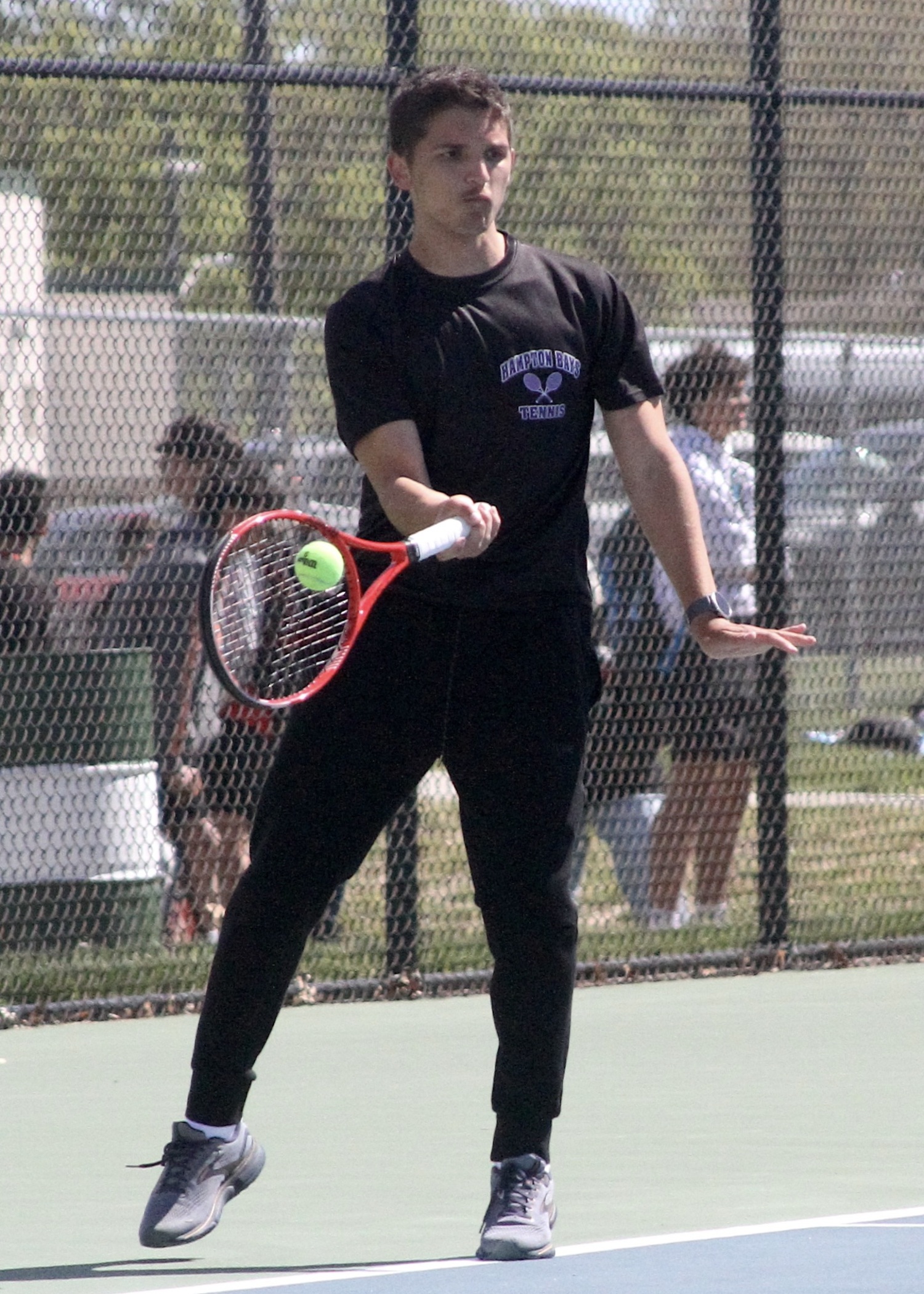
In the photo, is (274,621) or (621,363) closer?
(621,363)

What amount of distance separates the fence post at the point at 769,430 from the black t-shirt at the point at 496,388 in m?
3.20

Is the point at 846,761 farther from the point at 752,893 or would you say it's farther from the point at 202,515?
the point at 202,515

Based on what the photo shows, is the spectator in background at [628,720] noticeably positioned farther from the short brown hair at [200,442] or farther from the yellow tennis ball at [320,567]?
the yellow tennis ball at [320,567]

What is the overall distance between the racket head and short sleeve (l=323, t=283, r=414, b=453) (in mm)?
183

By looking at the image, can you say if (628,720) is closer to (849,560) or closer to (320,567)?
(849,560)

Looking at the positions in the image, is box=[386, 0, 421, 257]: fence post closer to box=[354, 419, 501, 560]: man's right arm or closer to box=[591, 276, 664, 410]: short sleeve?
box=[591, 276, 664, 410]: short sleeve

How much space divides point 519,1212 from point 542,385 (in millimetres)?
1319

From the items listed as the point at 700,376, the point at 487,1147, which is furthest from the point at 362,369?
the point at 700,376

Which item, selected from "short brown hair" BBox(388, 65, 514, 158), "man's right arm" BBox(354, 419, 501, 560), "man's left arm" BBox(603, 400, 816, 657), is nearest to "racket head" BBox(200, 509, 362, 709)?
"man's right arm" BBox(354, 419, 501, 560)

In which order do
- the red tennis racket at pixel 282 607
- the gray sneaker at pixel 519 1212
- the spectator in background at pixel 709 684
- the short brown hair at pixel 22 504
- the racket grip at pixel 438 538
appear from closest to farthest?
the racket grip at pixel 438 538 < the red tennis racket at pixel 282 607 < the gray sneaker at pixel 519 1212 < the short brown hair at pixel 22 504 < the spectator in background at pixel 709 684

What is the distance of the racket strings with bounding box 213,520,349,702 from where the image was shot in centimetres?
403

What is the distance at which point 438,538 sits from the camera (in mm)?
3609

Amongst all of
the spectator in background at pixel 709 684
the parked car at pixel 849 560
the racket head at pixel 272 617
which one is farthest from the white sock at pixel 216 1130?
the parked car at pixel 849 560

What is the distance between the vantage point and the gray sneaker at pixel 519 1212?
3814mm
